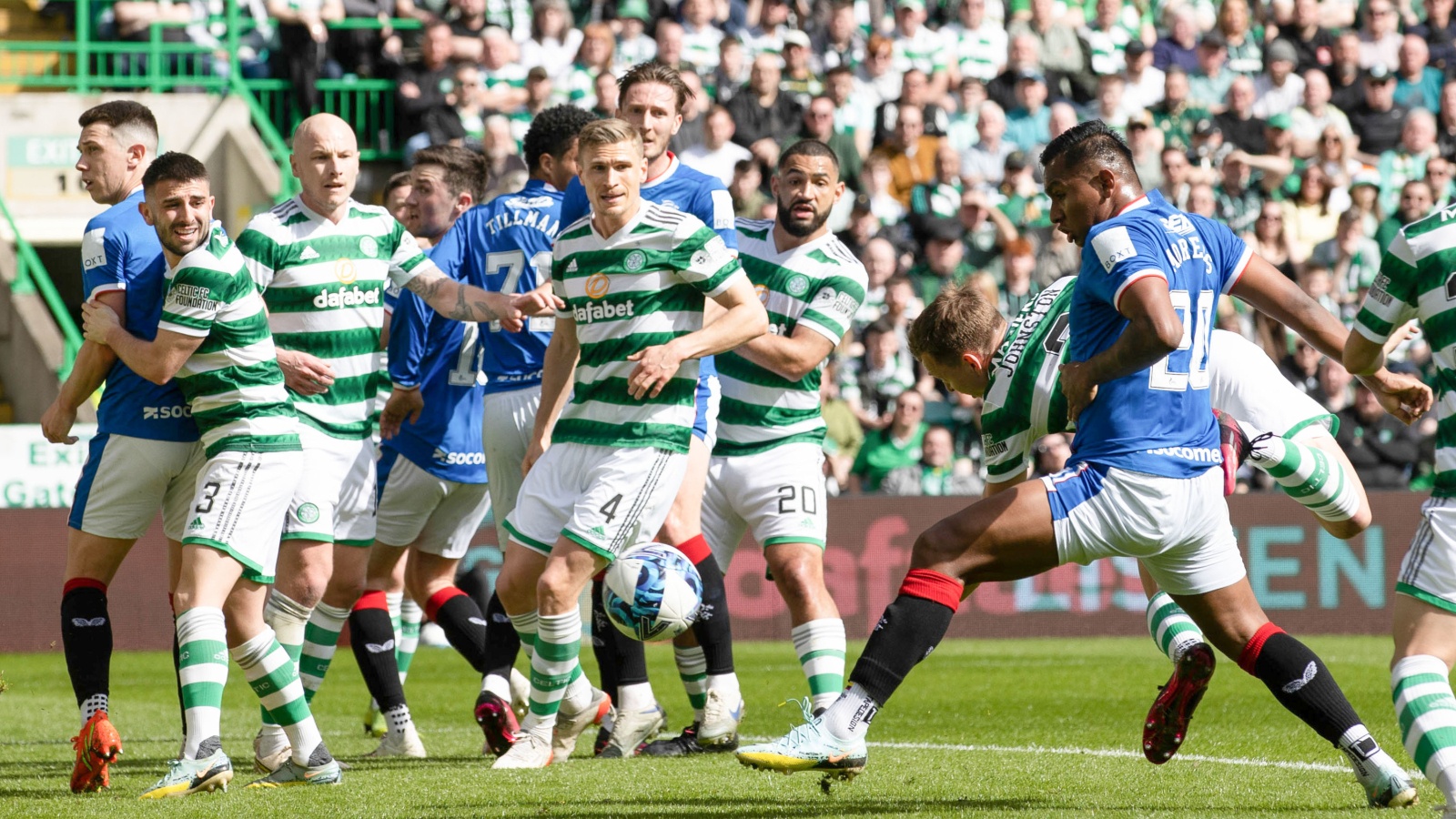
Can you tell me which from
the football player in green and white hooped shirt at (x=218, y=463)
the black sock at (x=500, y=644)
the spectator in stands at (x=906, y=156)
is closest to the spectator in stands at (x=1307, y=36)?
the spectator in stands at (x=906, y=156)

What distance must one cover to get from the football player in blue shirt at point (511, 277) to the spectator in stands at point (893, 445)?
270 inches

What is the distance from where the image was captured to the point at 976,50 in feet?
58.2

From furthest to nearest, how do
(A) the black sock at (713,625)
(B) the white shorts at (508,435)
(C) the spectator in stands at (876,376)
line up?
(C) the spectator in stands at (876,376)
(B) the white shorts at (508,435)
(A) the black sock at (713,625)

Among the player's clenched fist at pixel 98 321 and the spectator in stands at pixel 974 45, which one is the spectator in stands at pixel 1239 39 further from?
the player's clenched fist at pixel 98 321

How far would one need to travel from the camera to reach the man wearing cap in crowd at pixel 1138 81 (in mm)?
17562

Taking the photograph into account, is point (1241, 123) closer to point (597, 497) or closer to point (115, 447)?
point (597, 497)

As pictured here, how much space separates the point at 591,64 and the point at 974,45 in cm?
420

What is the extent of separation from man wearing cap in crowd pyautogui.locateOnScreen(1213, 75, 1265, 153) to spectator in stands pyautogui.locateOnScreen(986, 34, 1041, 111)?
6.62 feet

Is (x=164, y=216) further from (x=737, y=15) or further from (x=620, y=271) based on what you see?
(x=737, y=15)

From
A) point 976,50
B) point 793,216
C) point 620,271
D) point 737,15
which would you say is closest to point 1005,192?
point 976,50

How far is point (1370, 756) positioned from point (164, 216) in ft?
14.5

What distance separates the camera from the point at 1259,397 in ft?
20.7

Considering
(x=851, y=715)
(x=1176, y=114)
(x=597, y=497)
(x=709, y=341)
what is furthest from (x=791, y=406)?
(x=1176, y=114)

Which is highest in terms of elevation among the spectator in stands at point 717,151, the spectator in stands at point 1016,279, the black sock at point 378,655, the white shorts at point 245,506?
the white shorts at point 245,506
